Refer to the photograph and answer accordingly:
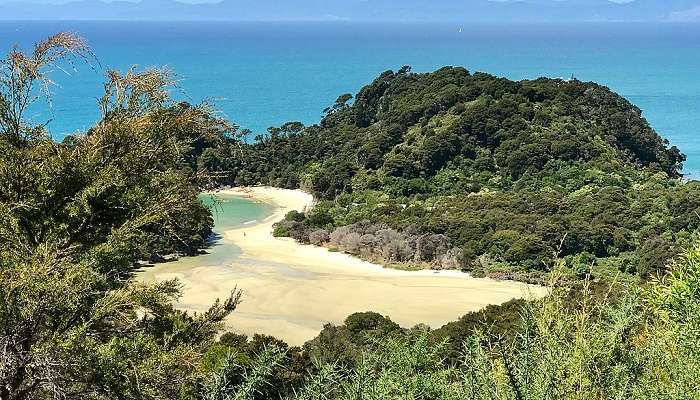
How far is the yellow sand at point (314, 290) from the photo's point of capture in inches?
712

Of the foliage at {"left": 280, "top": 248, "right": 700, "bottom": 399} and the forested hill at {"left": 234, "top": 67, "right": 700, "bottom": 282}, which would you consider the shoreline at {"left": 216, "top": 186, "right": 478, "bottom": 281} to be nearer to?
the forested hill at {"left": 234, "top": 67, "right": 700, "bottom": 282}

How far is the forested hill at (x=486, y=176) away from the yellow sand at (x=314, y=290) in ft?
5.56

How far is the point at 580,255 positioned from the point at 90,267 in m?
20.4

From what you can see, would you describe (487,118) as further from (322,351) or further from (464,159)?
(322,351)

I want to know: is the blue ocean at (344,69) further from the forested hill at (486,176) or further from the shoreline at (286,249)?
the shoreline at (286,249)

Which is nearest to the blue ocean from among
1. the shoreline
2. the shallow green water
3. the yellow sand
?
the shallow green water

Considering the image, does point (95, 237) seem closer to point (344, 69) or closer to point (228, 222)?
point (228, 222)

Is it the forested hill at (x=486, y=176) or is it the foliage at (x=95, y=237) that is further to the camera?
the forested hill at (x=486, y=176)

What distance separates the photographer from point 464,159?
110 feet

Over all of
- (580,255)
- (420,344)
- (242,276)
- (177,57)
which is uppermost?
(177,57)

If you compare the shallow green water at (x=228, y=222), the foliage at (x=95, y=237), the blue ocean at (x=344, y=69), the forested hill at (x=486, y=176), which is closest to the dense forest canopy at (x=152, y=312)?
the foliage at (x=95, y=237)

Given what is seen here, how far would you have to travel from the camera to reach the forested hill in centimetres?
2383

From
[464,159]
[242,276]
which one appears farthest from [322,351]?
[464,159]

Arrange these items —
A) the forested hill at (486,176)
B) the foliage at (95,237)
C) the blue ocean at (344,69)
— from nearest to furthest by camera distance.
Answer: the foliage at (95,237), the forested hill at (486,176), the blue ocean at (344,69)
